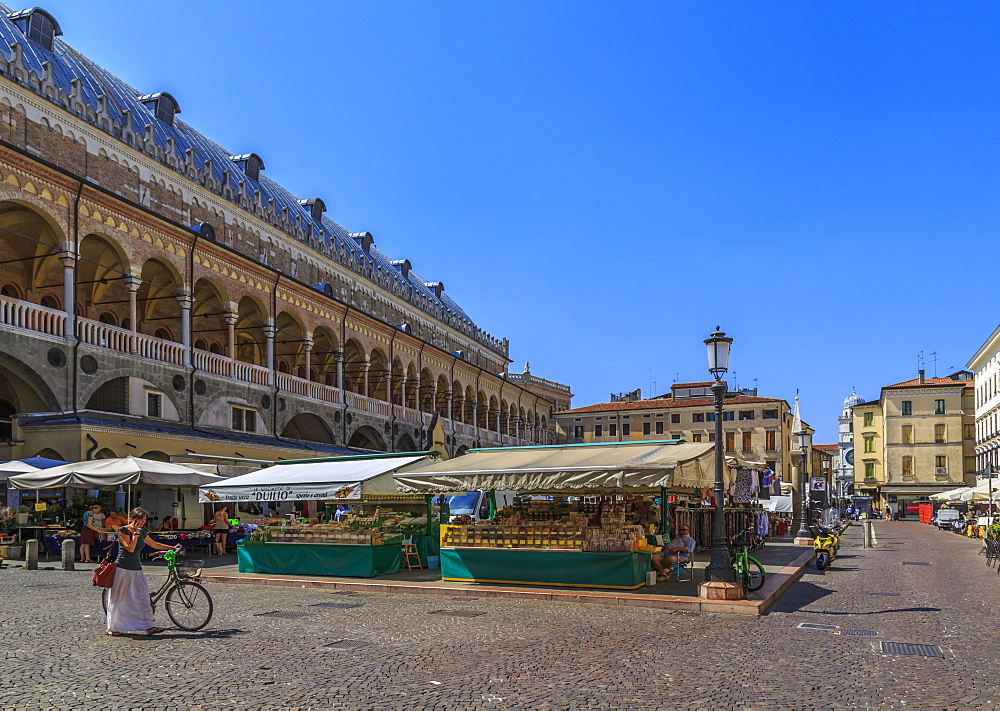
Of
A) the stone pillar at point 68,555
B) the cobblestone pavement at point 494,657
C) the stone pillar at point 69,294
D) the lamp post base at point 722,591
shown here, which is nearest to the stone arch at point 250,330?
the stone pillar at point 69,294

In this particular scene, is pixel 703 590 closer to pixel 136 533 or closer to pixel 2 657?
pixel 136 533

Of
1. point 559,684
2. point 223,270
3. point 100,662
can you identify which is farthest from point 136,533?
point 223,270

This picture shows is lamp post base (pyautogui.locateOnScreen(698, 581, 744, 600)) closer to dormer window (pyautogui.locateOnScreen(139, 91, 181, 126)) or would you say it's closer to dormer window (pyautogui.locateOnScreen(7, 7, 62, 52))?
dormer window (pyautogui.locateOnScreen(7, 7, 62, 52))

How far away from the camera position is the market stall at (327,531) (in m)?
17.2

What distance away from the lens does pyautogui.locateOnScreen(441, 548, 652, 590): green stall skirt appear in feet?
46.9

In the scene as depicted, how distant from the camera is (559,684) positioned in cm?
793

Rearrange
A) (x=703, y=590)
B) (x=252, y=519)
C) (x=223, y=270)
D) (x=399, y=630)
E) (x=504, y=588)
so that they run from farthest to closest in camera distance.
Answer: (x=223, y=270) < (x=252, y=519) < (x=504, y=588) < (x=703, y=590) < (x=399, y=630)

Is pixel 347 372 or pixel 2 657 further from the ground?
pixel 347 372

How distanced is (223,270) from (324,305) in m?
6.94

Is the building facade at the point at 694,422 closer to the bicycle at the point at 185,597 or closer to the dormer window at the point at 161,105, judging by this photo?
the dormer window at the point at 161,105

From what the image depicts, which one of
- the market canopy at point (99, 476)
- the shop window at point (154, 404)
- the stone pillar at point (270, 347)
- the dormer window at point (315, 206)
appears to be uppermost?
the dormer window at point (315, 206)

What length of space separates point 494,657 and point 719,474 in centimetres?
554

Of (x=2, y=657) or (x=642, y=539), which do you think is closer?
(x=2, y=657)

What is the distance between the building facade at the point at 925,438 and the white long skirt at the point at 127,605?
81.0 meters
